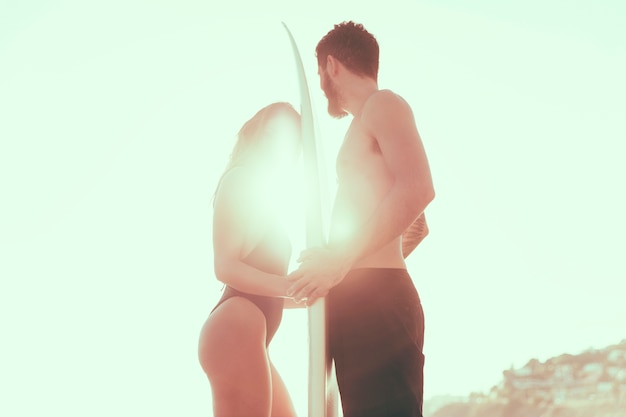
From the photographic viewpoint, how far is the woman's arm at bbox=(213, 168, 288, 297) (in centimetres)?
242

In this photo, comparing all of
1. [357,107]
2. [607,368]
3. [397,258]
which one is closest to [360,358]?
[397,258]

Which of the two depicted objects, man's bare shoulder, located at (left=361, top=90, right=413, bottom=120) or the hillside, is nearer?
man's bare shoulder, located at (left=361, top=90, right=413, bottom=120)

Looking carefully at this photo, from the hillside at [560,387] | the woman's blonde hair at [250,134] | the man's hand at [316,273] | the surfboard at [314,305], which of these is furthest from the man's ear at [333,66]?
the hillside at [560,387]

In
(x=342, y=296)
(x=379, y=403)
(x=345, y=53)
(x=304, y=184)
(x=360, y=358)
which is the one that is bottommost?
(x=379, y=403)

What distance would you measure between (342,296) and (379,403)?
377 mm

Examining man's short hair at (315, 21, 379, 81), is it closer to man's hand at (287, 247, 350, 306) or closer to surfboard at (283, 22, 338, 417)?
surfboard at (283, 22, 338, 417)

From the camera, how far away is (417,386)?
2.09m

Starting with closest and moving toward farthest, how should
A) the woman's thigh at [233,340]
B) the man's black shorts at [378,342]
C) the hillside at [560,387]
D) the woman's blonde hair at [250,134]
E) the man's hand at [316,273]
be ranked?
the man's black shorts at [378,342] < the man's hand at [316,273] < the woman's thigh at [233,340] < the woman's blonde hair at [250,134] < the hillside at [560,387]

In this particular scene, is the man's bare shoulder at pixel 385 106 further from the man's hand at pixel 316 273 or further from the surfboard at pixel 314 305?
the man's hand at pixel 316 273

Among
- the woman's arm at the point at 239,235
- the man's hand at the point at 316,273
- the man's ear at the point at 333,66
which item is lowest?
the man's hand at the point at 316,273

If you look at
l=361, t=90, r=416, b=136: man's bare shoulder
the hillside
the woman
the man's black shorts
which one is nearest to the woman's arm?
the woman

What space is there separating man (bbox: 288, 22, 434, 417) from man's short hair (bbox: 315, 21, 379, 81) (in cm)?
19

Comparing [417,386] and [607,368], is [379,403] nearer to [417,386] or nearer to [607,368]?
[417,386]

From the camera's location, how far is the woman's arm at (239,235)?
2.42 m
